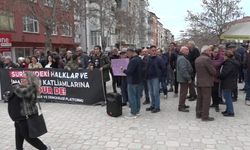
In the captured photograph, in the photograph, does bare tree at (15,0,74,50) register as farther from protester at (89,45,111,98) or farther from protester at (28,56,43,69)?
protester at (89,45,111,98)

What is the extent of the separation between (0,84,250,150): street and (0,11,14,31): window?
19693 millimetres

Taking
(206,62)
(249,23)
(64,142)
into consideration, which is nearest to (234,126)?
(206,62)

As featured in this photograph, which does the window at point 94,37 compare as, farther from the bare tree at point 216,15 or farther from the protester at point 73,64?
the protester at point 73,64

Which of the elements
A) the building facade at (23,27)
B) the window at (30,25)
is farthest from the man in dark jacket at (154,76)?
the window at (30,25)

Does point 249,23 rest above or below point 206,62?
above

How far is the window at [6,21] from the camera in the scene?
2700cm

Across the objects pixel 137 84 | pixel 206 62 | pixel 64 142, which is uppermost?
pixel 206 62

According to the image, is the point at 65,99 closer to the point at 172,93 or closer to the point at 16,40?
the point at 172,93

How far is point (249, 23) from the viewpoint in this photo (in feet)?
59.0

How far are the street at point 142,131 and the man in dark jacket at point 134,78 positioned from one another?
35 cm

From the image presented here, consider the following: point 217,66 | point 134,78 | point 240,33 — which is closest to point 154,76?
point 134,78

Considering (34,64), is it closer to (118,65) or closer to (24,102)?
(118,65)

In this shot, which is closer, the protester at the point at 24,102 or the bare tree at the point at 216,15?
the protester at the point at 24,102

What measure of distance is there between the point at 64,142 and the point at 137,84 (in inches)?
110
